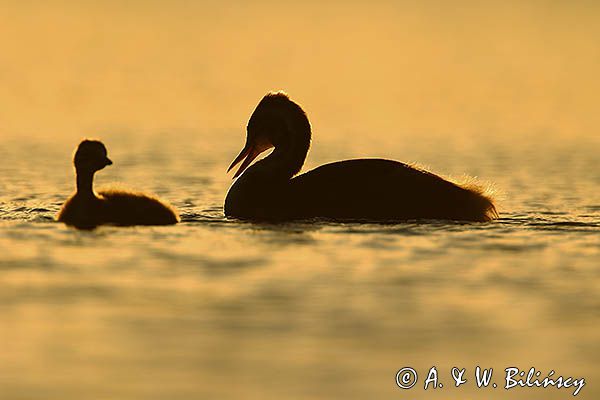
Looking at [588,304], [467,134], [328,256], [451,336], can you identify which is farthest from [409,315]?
[467,134]

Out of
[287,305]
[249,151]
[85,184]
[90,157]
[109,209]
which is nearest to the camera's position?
[287,305]

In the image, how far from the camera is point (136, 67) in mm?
51719

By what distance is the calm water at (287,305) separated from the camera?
7613 millimetres

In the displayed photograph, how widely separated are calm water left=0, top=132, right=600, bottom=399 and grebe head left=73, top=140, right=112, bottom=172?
578 mm

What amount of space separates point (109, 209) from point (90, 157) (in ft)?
2.07

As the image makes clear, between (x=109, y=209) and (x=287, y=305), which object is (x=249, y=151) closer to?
(x=109, y=209)

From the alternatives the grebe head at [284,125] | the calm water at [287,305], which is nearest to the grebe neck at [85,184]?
the calm water at [287,305]

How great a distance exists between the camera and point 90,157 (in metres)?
13.4

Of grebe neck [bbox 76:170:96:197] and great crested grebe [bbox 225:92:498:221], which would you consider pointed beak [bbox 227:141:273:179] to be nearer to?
great crested grebe [bbox 225:92:498:221]

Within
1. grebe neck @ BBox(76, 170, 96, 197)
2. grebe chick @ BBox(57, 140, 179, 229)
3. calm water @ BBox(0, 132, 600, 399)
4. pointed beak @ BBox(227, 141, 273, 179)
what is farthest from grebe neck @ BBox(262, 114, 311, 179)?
grebe neck @ BBox(76, 170, 96, 197)

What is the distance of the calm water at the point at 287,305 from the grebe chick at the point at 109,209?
19 cm

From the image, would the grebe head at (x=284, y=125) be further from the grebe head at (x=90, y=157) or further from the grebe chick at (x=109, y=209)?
the grebe chick at (x=109, y=209)

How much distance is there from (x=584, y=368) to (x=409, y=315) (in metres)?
1.38

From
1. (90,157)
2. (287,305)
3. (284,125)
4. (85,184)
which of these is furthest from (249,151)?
(287,305)
